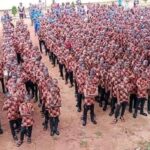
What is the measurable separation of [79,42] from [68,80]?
1.96 metres

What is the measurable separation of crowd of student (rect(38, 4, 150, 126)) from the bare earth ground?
0.38m

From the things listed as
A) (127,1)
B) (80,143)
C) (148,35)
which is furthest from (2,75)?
(127,1)

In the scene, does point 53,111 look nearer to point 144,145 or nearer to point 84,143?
point 84,143

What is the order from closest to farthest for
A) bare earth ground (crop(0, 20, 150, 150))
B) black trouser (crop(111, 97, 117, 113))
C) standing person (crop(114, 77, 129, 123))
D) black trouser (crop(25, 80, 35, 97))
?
bare earth ground (crop(0, 20, 150, 150))
standing person (crop(114, 77, 129, 123))
black trouser (crop(111, 97, 117, 113))
black trouser (crop(25, 80, 35, 97))

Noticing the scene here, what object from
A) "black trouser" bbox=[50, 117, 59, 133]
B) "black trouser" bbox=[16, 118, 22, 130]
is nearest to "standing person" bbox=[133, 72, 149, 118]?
"black trouser" bbox=[50, 117, 59, 133]

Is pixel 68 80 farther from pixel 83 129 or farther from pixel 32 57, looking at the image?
pixel 83 129

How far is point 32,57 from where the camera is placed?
18000mm

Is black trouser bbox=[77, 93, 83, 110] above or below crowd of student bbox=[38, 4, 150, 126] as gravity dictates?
below

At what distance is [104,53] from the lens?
18.5 meters

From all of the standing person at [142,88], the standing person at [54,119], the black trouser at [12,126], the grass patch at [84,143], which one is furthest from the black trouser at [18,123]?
the standing person at [142,88]

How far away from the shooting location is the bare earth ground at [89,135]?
14.5m

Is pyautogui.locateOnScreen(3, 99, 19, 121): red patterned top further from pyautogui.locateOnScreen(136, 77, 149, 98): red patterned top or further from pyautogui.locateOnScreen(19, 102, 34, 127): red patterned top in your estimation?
pyautogui.locateOnScreen(136, 77, 149, 98): red patterned top

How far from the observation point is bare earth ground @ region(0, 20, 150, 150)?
14516mm

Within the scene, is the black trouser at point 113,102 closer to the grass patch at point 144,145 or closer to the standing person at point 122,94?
the standing person at point 122,94
